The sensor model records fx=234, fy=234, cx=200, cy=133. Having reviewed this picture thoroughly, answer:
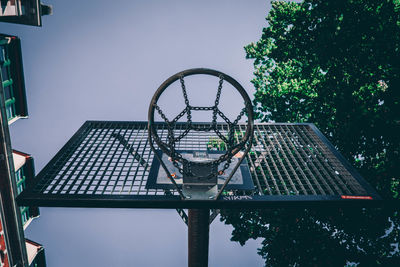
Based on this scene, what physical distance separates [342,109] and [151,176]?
6926 millimetres

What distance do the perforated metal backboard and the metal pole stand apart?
825 mm

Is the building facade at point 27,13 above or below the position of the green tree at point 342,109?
above

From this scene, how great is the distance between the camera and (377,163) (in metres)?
8.14

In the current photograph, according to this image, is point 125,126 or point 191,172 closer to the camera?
point 191,172

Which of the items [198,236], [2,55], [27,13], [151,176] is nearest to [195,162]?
[151,176]

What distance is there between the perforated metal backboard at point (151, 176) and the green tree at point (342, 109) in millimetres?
2322

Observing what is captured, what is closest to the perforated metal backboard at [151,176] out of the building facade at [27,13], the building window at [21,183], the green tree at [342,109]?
the green tree at [342,109]

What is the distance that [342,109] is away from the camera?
811 cm

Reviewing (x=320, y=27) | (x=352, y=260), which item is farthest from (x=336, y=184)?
(x=320, y=27)

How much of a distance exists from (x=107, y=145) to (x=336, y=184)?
5.75 metres

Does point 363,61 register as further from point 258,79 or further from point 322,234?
point 322,234

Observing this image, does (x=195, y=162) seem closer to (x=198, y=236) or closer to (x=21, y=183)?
(x=198, y=236)

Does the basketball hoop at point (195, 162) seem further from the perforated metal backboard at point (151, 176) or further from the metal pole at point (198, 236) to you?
the metal pole at point (198, 236)

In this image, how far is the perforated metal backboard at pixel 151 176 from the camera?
436cm
